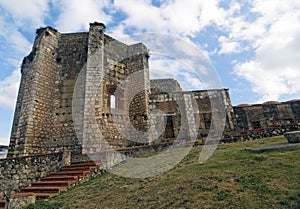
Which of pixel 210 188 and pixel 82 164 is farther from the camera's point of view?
pixel 82 164

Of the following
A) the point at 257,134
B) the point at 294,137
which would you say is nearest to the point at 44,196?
the point at 294,137

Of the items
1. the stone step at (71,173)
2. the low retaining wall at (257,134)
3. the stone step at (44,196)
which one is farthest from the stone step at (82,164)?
the low retaining wall at (257,134)

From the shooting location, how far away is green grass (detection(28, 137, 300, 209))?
143 inches

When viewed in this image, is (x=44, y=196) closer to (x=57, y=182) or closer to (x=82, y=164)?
(x=57, y=182)

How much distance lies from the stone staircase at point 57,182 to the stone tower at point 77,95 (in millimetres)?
2488

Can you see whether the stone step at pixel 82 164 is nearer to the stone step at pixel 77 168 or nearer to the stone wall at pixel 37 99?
the stone step at pixel 77 168

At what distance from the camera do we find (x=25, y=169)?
26.6 ft

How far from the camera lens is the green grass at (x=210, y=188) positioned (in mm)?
3641

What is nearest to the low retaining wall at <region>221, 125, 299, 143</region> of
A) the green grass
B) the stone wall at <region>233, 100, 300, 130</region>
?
the green grass

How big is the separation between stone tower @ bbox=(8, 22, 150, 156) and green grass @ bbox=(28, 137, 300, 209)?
5.15m

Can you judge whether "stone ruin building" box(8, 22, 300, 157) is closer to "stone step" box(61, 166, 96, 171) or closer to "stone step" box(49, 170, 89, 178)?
"stone step" box(61, 166, 96, 171)

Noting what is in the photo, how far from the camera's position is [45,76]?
38.5 ft

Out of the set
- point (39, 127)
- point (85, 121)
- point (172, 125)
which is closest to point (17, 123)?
point (39, 127)

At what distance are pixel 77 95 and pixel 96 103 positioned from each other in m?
1.52
